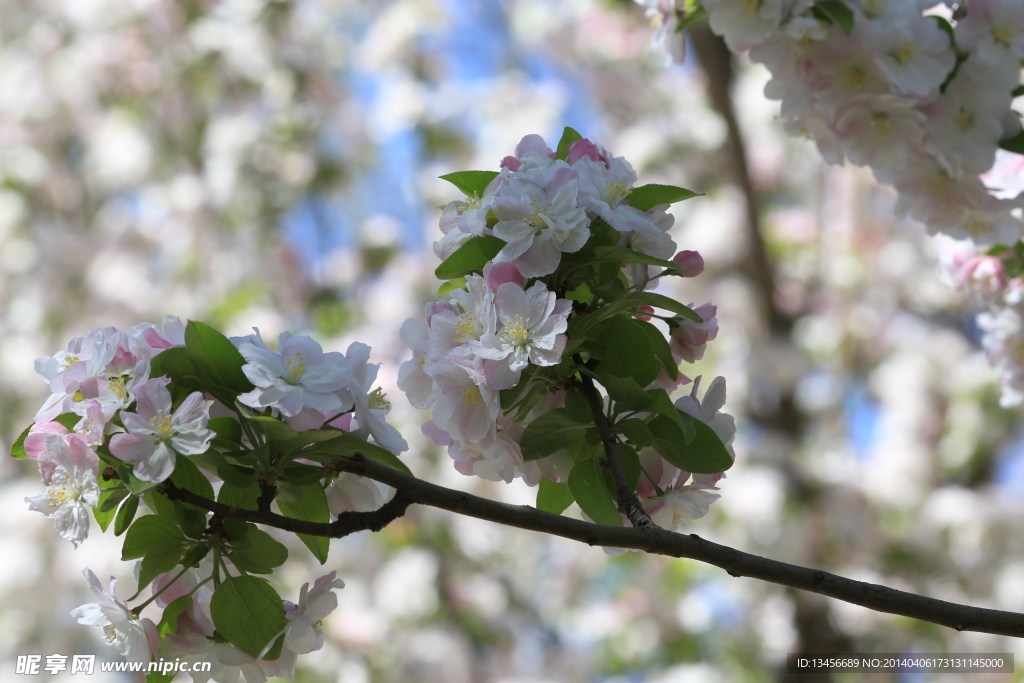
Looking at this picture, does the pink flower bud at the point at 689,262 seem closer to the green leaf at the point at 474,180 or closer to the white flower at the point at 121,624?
the green leaf at the point at 474,180

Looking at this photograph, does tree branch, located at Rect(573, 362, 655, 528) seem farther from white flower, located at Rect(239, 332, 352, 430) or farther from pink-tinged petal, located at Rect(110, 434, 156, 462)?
pink-tinged petal, located at Rect(110, 434, 156, 462)

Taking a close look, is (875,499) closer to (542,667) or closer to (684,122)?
(542,667)

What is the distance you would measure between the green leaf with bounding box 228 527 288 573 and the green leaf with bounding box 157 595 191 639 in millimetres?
53

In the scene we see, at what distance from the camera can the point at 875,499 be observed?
3662mm

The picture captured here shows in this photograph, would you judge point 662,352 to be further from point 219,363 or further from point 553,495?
point 219,363

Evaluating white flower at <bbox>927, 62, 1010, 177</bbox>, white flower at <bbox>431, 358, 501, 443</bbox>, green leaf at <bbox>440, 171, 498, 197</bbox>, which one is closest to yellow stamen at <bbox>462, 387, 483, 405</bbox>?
white flower at <bbox>431, 358, 501, 443</bbox>

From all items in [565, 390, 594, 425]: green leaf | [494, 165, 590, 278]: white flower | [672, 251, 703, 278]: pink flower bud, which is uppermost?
[672, 251, 703, 278]: pink flower bud

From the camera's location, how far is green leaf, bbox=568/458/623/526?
0.73 meters

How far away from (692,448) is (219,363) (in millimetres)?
395

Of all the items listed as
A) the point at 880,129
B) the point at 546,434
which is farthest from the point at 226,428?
the point at 880,129

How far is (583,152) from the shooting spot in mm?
784

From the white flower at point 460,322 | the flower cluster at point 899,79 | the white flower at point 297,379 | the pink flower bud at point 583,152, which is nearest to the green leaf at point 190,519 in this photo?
the white flower at point 297,379

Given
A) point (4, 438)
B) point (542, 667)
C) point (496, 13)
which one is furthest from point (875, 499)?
point (4, 438)

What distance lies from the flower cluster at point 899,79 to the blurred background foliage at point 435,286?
7.00ft
